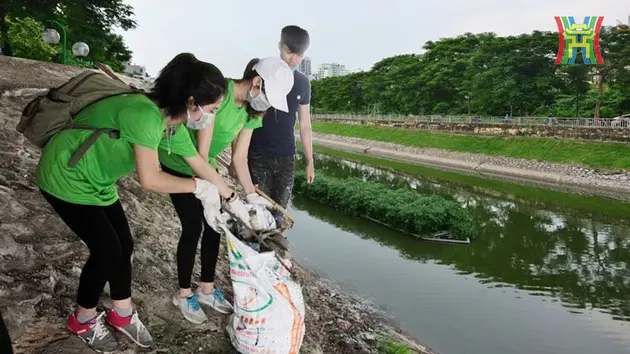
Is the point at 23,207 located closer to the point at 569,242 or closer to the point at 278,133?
the point at 278,133

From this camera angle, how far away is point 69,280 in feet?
9.83

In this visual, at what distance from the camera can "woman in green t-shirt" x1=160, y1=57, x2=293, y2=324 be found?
266 centimetres

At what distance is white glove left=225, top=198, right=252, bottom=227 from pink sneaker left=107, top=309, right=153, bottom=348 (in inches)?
30.5

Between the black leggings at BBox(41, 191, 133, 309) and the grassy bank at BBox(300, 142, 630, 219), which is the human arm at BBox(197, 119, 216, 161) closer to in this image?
the black leggings at BBox(41, 191, 133, 309)

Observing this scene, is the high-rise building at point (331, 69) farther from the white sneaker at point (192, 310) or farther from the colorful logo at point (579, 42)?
the white sneaker at point (192, 310)

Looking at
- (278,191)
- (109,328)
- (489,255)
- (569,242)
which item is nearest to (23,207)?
(109,328)

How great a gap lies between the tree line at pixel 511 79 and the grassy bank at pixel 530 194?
28.4ft

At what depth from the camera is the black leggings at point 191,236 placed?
267 cm

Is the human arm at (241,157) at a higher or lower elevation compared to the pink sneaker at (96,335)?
higher

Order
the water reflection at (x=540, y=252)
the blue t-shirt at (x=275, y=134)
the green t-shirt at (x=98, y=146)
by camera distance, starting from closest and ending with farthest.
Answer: the green t-shirt at (x=98, y=146)
the blue t-shirt at (x=275, y=134)
the water reflection at (x=540, y=252)

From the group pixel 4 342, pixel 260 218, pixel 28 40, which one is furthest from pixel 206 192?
pixel 28 40

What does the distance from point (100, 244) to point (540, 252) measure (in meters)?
11.9

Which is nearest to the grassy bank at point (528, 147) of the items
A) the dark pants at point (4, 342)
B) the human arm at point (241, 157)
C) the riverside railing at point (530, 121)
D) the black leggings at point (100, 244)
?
the riverside railing at point (530, 121)

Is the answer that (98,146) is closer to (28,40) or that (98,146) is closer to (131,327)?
(131,327)
